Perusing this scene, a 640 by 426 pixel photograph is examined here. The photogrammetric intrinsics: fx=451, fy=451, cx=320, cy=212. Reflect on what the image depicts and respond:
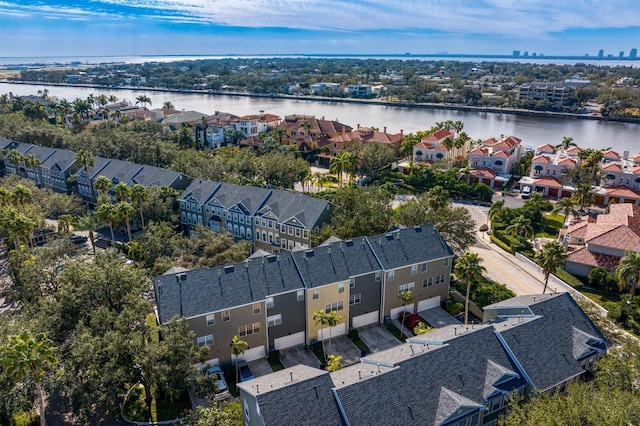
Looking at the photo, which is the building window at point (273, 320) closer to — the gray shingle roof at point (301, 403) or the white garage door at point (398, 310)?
the white garage door at point (398, 310)

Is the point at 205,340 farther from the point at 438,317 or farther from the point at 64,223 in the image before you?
the point at 64,223

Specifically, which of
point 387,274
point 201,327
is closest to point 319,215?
point 387,274

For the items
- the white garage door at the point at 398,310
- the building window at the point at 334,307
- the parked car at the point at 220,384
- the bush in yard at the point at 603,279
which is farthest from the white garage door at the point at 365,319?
the bush in yard at the point at 603,279

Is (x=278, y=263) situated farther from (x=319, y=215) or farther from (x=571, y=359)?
(x=571, y=359)

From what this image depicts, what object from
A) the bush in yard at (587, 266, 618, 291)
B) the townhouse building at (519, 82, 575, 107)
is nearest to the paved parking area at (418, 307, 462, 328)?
the bush in yard at (587, 266, 618, 291)

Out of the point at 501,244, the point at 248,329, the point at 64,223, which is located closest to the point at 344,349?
the point at 248,329

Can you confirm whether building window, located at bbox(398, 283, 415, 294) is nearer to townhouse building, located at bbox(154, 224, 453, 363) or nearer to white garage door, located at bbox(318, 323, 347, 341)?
townhouse building, located at bbox(154, 224, 453, 363)

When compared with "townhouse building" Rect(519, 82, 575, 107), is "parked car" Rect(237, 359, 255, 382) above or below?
below
